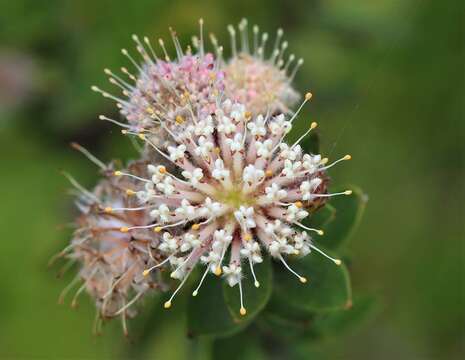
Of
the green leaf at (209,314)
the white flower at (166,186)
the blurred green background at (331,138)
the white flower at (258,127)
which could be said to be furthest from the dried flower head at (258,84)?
the blurred green background at (331,138)

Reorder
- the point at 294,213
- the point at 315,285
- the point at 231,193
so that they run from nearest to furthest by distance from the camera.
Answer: the point at 294,213 → the point at 231,193 → the point at 315,285

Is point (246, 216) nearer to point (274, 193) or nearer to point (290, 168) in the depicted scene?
point (274, 193)

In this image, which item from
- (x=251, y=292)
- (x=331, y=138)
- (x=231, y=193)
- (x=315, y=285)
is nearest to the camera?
(x=231, y=193)

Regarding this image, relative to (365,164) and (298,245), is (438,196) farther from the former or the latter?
(298,245)

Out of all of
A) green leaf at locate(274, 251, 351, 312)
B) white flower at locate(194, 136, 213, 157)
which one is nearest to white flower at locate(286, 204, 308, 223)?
white flower at locate(194, 136, 213, 157)

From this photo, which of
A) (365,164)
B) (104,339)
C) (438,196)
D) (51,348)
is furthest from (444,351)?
(51,348)

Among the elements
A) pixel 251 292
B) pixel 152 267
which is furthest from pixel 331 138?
pixel 152 267
